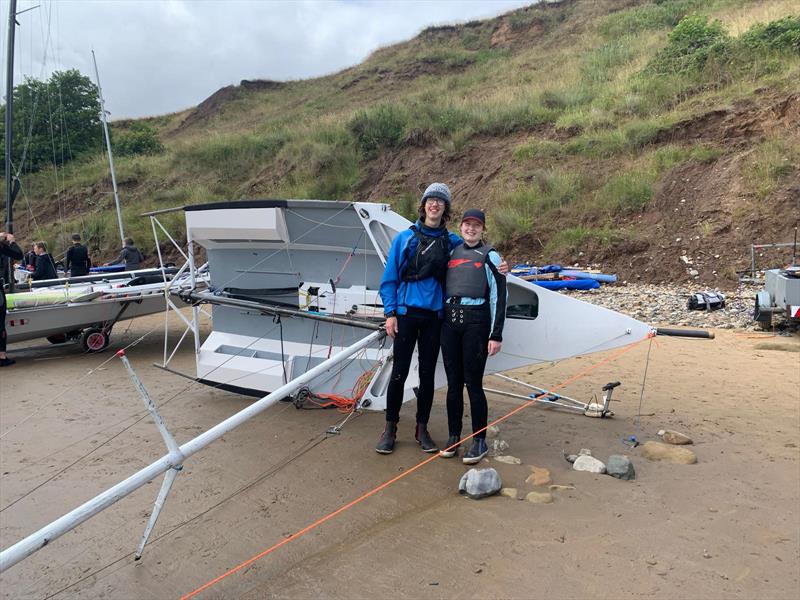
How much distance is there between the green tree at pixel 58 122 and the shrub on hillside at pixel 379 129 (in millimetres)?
16140

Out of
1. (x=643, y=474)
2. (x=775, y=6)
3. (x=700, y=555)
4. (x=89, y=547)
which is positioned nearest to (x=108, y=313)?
(x=89, y=547)

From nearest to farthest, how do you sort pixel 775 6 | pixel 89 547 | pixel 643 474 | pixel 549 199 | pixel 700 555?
1. pixel 700 555
2. pixel 89 547
3. pixel 643 474
4. pixel 549 199
5. pixel 775 6

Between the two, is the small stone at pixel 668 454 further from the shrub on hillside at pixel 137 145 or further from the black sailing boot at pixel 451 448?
the shrub on hillside at pixel 137 145

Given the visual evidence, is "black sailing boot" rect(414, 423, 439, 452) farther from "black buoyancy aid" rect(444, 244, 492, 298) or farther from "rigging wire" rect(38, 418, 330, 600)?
"black buoyancy aid" rect(444, 244, 492, 298)

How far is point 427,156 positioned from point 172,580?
18.3 metres

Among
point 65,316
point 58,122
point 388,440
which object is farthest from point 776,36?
point 58,122

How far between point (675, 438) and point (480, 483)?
189 centimetres

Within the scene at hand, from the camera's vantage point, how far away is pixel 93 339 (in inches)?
400

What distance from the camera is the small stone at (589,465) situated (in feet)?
14.4

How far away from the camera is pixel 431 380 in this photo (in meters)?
4.71

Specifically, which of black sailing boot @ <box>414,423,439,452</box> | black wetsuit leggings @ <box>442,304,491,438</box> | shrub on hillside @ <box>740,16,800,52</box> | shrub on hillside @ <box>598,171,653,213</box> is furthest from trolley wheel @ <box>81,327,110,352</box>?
shrub on hillside @ <box>740,16,800,52</box>

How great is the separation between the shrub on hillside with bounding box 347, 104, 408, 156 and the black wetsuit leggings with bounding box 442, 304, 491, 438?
59.5 ft

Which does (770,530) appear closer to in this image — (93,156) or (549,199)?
(549,199)

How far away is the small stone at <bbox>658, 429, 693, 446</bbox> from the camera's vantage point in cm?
491
